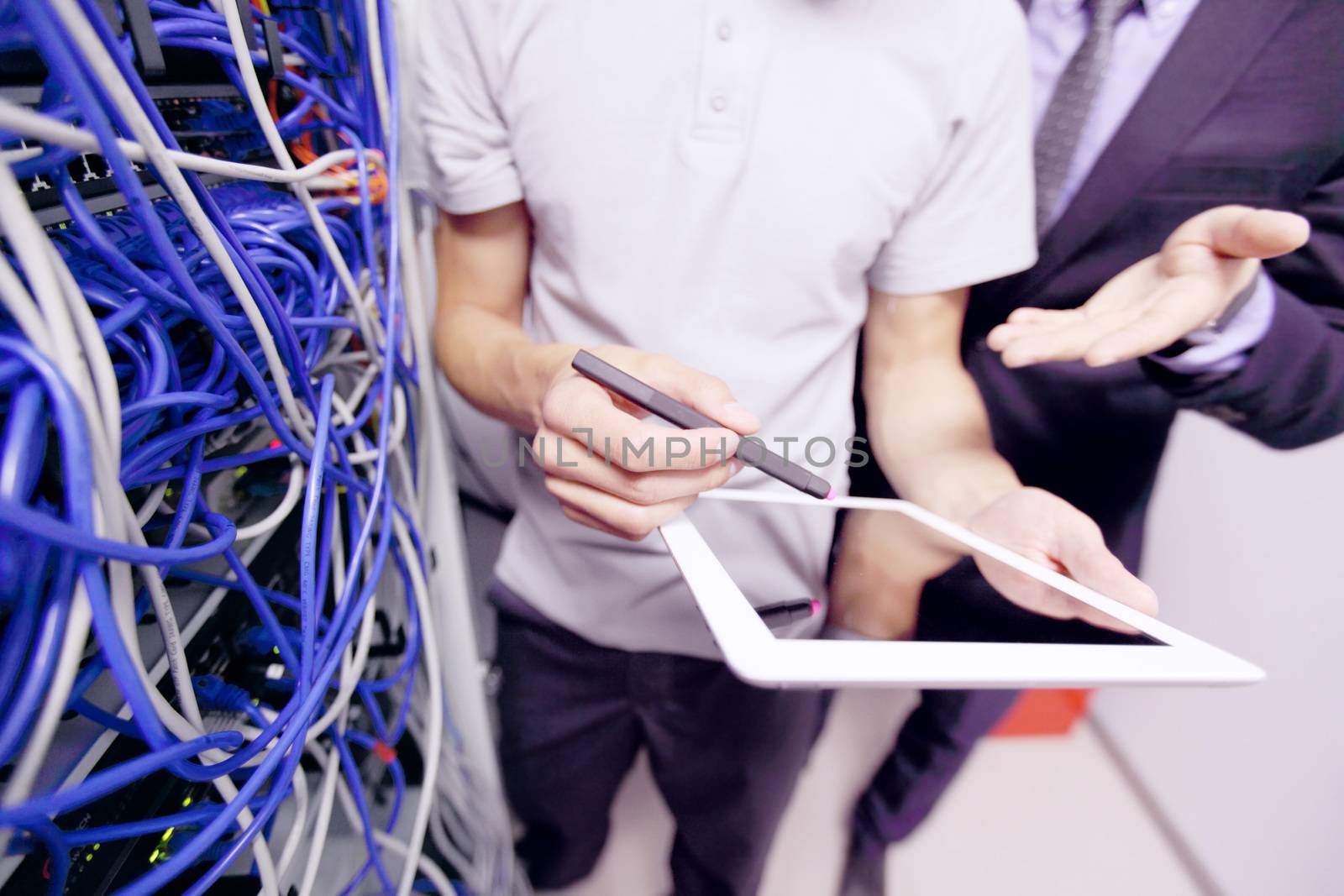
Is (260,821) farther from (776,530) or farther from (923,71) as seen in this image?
(923,71)

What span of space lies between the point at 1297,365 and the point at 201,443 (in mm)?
669

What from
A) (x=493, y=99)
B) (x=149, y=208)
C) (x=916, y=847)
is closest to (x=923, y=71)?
(x=493, y=99)

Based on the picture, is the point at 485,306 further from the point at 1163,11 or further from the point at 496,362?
the point at 1163,11

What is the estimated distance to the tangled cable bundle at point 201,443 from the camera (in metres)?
0.18

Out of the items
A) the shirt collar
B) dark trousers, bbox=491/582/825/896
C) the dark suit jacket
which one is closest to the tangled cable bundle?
dark trousers, bbox=491/582/825/896

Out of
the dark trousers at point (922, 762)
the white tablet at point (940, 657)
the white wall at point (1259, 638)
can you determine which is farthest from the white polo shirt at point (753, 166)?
the dark trousers at point (922, 762)

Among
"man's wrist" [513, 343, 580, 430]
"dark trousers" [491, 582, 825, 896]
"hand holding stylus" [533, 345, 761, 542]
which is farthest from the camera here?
"dark trousers" [491, 582, 825, 896]

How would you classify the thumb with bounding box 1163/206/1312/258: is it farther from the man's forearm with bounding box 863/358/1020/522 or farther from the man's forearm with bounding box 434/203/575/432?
the man's forearm with bounding box 434/203/575/432

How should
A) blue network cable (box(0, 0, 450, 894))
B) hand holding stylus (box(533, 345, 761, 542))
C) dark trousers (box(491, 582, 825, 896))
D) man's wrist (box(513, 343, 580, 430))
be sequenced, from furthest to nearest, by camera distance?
dark trousers (box(491, 582, 825, 896)) < man's wrist (box(513, 343, 580, 430)) < hand holding stylus (box(533, 345, 761, 542)) < blue network cable (box(0, 0, 450, 894))

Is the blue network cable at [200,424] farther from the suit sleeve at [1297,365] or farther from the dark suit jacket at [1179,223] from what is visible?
the suit sleeve at [1297,365]

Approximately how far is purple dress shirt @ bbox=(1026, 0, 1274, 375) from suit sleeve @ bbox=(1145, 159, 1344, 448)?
0.03ft

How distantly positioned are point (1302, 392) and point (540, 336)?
565 mm

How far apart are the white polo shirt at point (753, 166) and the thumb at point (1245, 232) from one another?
0.09 m

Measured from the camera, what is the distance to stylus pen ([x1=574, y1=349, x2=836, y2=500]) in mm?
301
